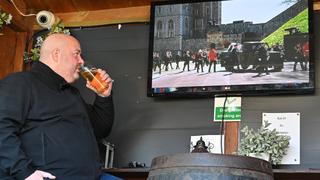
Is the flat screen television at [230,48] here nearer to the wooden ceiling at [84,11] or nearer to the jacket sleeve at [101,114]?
the wooden ceiling at [84,11]

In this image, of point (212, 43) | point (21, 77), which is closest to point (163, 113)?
point (212, 43)

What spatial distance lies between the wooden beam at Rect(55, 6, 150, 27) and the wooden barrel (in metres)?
1.82

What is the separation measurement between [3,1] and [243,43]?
61.9 inches

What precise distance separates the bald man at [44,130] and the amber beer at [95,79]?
17 centimetres

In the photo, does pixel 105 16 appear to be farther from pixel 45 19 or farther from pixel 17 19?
pixel 17 19

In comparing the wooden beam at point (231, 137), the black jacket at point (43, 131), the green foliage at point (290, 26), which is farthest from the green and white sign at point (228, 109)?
the black jacket at point (43, 131)

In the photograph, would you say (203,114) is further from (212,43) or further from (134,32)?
(134,32)

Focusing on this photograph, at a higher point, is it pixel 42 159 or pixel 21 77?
pixel 21 77

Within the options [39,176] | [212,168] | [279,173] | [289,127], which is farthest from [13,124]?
[289,127]

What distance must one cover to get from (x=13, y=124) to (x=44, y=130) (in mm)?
165

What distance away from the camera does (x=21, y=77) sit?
2820 mm

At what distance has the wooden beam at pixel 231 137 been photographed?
343 cm

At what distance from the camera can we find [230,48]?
3.60m

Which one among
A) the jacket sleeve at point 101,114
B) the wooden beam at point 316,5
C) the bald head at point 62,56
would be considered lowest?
the jacket sleeve at point 101,114
